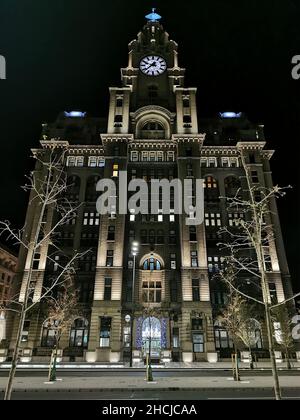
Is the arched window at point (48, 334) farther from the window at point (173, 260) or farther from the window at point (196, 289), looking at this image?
the window at point (196, 289)

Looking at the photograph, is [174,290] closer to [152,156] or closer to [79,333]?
[79,333]

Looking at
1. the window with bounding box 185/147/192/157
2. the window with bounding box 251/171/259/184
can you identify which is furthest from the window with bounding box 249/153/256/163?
the window with bounding box 185/147/192/157

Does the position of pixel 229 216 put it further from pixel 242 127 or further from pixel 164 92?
pixel 164 92

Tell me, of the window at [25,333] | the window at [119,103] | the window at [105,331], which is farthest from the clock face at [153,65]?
the window at [25,333]

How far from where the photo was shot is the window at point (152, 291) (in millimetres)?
52469

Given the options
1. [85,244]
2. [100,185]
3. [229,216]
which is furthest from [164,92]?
[85,244]

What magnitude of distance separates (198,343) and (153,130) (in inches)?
1769

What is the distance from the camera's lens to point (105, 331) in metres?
48.6

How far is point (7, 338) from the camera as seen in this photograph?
50344mm

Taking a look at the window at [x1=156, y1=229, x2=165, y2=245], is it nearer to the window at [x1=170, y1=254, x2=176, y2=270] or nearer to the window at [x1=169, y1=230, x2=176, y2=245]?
the window at [x1=169, y1=230, x2=176, y2=245]

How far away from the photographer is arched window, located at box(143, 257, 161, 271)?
54844 mm

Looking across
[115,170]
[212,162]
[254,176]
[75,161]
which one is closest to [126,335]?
[115,170]

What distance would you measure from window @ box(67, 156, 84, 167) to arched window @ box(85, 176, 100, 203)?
4503 millimetres
